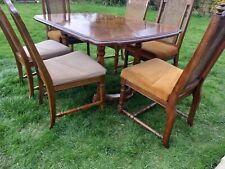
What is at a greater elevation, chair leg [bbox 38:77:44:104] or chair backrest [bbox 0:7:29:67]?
chair backrest [bbox 0:7:29:67]

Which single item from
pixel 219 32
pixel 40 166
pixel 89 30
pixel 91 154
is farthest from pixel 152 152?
pixel 89 30

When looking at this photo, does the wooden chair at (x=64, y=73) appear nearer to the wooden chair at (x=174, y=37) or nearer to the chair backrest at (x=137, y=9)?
the wooden chair at (x=174, y=37)

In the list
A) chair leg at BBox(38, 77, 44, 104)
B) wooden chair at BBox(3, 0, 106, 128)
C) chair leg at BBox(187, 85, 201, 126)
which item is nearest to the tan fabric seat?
wooden chair at BBox(3, 0, 106, 128)

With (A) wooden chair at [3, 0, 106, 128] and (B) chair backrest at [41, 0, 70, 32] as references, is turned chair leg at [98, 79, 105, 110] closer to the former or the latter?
(A) wooden chair at [3, 0, 106, 128]

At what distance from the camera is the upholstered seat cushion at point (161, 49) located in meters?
2.68

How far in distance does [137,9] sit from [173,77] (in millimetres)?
1602

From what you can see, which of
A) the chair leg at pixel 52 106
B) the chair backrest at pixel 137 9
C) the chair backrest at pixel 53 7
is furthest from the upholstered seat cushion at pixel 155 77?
the chair backrest at pixel 53 7

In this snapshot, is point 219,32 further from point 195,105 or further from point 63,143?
point 63,143

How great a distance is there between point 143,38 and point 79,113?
896mm

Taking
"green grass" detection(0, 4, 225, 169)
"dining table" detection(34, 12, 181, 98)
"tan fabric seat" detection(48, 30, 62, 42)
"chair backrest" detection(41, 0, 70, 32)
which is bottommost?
"green grass" detection(0, 4, 225, 169)

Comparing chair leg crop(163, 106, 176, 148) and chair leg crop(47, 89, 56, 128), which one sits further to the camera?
chair leg crop(47, 89, 56, 128)

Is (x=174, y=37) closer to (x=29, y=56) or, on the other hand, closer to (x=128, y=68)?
(x=128, y=68)

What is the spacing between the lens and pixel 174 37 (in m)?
2.88

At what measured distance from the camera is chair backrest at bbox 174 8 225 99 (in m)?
1.40
